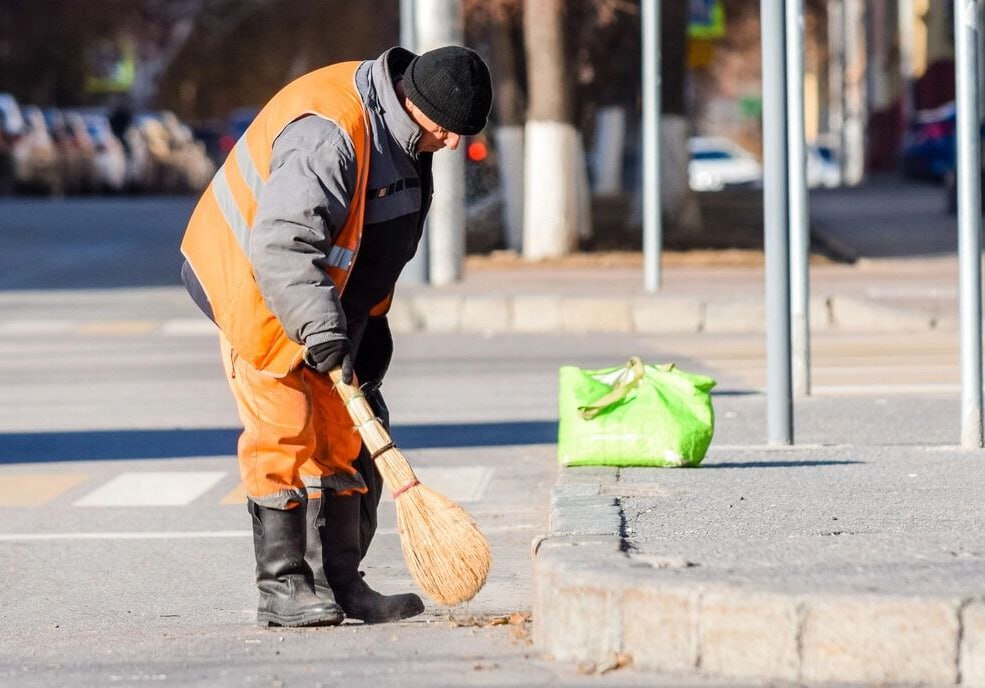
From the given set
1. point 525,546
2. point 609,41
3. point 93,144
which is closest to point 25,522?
point 525,546

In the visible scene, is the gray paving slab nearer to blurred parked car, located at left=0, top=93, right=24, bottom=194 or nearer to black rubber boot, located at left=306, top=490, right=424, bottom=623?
black rubber boot, located at left=306, top=490, right=424, bottom=623

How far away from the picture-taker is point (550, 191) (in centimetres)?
2209

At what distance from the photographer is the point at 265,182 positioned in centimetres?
569

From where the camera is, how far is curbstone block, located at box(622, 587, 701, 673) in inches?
203

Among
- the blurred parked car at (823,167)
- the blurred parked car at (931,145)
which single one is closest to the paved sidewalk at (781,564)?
the blurred parked car at (931,145)

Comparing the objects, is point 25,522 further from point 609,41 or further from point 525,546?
point 609,41

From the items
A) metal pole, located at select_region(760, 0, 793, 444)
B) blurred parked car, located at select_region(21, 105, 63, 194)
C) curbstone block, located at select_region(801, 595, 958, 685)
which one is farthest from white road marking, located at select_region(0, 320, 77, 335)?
blurred parked car, located at select_region(21, 105, 63, 194)

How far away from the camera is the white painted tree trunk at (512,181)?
78.7 feet

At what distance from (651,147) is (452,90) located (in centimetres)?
1264

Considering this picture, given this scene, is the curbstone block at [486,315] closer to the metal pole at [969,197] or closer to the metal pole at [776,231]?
the metal pole at [776,231]

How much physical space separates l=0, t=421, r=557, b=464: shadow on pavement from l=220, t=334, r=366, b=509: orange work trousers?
4139mm

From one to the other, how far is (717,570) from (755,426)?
4.67 metres

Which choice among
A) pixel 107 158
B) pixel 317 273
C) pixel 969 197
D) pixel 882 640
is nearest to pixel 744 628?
pixel 882 640

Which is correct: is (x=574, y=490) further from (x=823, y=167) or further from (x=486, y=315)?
(x=823, y=167)
